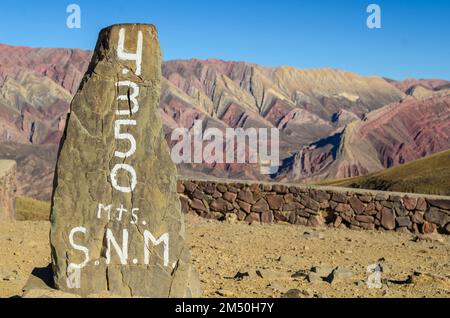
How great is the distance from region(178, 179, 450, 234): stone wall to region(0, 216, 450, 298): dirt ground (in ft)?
1.12

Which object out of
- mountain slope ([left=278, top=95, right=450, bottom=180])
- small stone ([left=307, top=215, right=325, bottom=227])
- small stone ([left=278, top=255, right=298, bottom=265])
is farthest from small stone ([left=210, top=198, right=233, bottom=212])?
mountain slope ([left=278, top=95, right=450, bottom=180])

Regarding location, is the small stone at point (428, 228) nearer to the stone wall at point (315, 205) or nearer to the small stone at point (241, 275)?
the stone wall at point (315, 205)

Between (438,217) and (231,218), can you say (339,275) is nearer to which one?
(438,217)

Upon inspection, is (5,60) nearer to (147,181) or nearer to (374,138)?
(374,138)

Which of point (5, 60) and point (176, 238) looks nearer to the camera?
point (176, 238)

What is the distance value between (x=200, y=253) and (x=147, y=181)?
3.89 m

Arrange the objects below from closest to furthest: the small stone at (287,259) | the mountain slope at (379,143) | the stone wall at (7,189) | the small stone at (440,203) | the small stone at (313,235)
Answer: the small stone at (287,259), the small stone at (313,235), the small stone at (440,203), the stone wall at (7,189), the mountain slope at (379,143)

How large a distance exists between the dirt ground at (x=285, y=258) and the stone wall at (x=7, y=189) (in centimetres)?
127

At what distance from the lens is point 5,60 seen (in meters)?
136

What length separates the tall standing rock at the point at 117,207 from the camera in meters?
5.81

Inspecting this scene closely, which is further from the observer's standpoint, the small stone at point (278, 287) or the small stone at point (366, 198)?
the small stone at point (366, 198)

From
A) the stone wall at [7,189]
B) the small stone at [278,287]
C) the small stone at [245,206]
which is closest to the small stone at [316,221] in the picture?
the small stone at [245,206]

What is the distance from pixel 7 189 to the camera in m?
13.6
